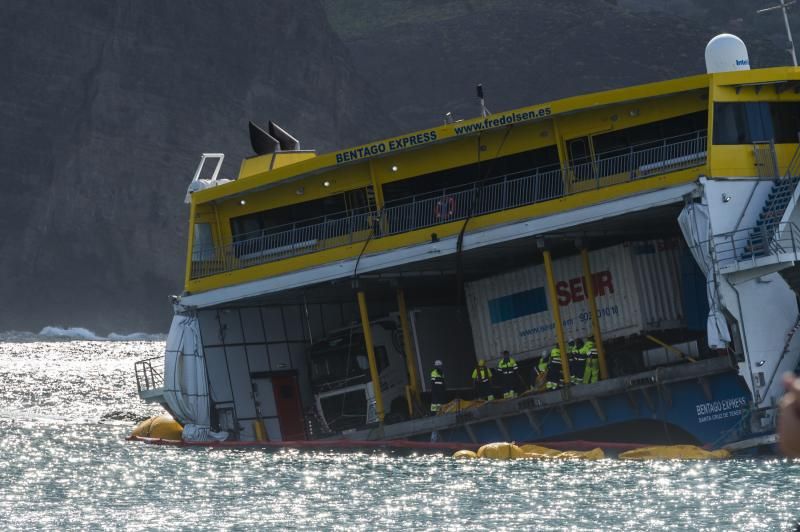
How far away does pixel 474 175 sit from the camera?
35.5 meters

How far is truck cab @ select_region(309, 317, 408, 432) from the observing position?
3888cm

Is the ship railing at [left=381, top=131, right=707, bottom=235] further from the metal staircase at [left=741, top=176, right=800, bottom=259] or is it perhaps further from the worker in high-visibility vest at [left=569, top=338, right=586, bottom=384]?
→ the worker in high-visibility vest at [left=569, top=338, right=586, bottom=384]

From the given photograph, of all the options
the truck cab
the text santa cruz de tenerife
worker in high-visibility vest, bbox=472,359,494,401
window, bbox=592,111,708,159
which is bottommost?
worker in high-visibility vest, bbox=472,359,494,401

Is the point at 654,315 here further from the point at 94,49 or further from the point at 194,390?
the point at 94,49

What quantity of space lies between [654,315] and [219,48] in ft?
421

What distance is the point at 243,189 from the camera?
38594mm

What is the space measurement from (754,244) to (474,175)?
8.71 meters

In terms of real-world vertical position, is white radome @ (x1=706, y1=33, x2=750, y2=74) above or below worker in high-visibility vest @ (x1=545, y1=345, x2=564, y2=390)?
above

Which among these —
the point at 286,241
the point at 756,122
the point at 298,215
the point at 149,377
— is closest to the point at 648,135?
the point at 756,122

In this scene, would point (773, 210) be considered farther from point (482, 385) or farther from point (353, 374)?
point (353, 374)

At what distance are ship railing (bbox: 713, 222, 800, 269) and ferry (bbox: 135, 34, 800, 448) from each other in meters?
0.06

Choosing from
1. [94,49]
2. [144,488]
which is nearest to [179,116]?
[94,49]

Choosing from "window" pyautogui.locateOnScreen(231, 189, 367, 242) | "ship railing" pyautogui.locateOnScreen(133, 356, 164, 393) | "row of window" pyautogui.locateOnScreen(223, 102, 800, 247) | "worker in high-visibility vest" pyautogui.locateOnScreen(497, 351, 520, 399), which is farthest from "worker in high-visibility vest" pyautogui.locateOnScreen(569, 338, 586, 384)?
"ship railing" pyautogui.locateOnScreen(133, 356, 164, 393)

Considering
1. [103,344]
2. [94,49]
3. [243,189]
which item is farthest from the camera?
[94,49]
